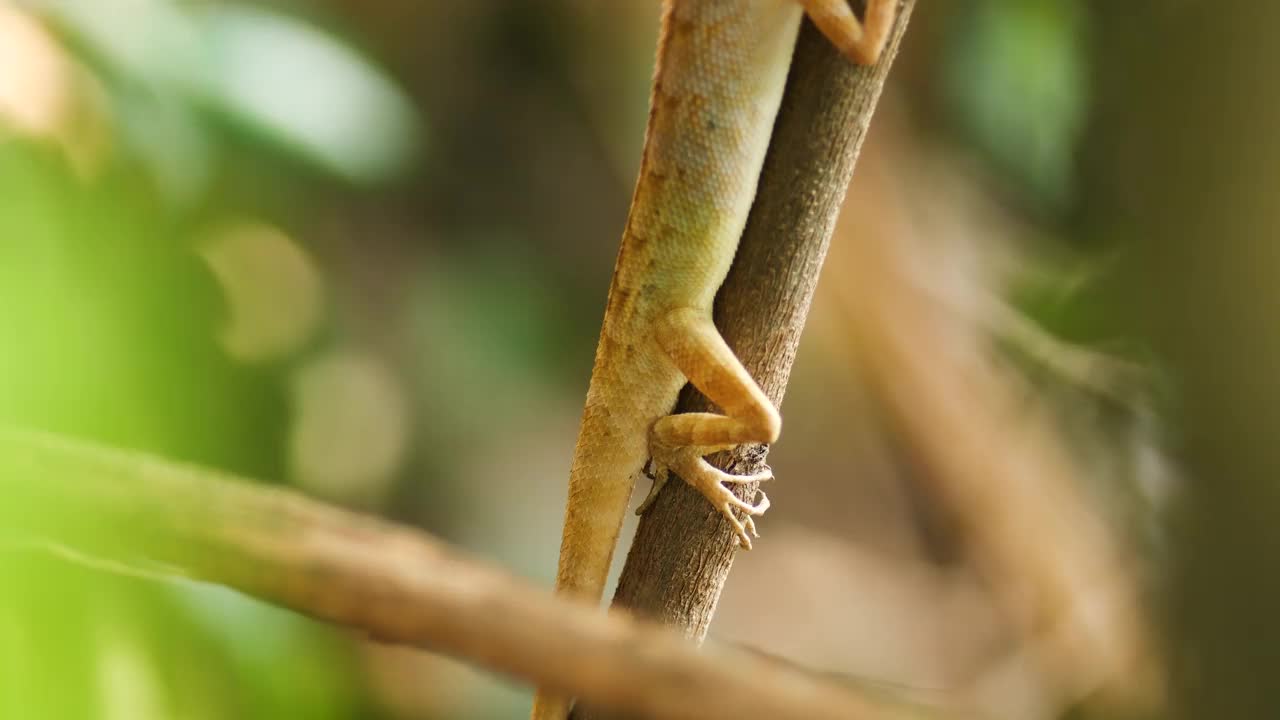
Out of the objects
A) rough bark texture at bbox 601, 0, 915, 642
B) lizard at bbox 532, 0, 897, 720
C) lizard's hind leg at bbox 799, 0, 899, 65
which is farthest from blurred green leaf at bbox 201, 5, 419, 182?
lizard's hind leg at bbox 799, 0, 899, 65

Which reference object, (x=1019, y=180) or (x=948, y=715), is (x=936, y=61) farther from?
(x=948, y=715)

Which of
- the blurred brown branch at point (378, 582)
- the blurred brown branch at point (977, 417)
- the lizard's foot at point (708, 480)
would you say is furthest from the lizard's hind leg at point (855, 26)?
the blurred brown branch at point (977, 417)

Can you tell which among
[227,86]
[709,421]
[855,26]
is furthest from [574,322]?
[855,26]

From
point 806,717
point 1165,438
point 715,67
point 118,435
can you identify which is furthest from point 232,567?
point 1165,438

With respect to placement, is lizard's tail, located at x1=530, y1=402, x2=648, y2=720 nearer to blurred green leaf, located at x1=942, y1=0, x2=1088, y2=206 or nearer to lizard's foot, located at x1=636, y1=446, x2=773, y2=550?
lizard's foot, located at x1=636, y1=446, x2=773, y2=550

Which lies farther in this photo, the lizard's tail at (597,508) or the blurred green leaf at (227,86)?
the blurred green leaf at (227,86)

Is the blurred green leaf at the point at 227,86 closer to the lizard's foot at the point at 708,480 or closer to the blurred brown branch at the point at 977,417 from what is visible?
the lizard's foot at the point at 708,480

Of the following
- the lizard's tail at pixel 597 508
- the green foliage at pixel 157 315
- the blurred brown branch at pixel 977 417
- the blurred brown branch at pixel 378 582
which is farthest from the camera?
the blurred brown branch at pixel 977 417
